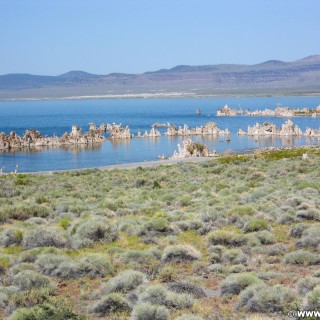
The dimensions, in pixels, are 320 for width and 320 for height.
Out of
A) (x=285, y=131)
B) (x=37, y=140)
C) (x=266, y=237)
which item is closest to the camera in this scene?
(x=266, y=237)

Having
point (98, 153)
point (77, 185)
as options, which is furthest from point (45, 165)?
point (77, 185)

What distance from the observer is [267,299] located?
32.5 ft

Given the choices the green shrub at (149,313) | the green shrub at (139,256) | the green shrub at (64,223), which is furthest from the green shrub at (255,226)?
the green shrub at (149,313)

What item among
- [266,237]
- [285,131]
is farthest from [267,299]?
[285,131]

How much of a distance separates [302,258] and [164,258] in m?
3.17

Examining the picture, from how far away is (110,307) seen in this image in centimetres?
1023

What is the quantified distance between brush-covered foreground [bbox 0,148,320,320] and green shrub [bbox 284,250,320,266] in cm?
2

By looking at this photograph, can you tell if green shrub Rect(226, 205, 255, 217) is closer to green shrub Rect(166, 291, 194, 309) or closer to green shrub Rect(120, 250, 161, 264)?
green shrub Rect(120, 250, 161, 264)

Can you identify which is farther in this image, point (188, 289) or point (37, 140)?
point (37, 140)

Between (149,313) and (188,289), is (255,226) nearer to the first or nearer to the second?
(188,289)

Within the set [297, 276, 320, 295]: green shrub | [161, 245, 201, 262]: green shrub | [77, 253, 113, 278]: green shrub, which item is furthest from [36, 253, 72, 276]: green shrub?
[297, 276, 320, 295]: green shrub

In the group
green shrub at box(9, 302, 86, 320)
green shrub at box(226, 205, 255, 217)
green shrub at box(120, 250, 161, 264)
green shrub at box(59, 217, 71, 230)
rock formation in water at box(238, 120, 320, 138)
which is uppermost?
green shrub at box(9, 302, 86, 320)

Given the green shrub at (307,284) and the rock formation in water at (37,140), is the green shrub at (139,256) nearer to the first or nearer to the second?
the green shrub at (307,284)

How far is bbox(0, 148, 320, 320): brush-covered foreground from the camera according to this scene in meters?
10.1
